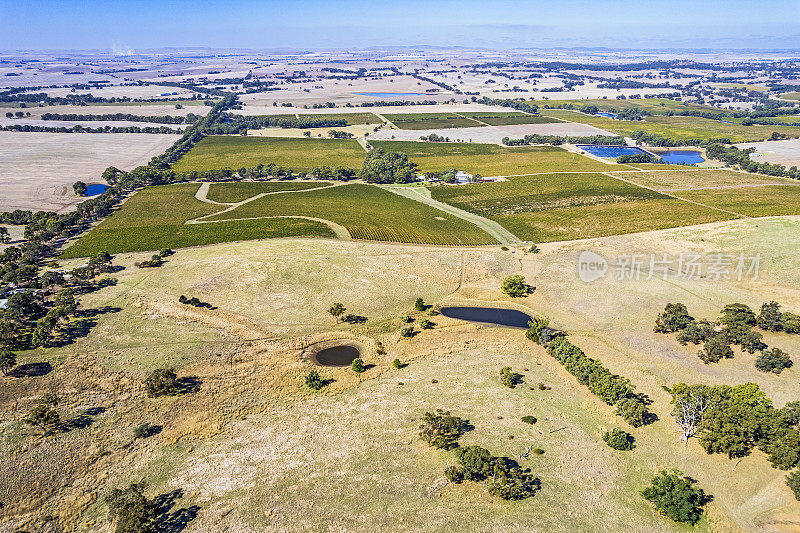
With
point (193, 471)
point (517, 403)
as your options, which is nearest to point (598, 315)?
point (517, 403)

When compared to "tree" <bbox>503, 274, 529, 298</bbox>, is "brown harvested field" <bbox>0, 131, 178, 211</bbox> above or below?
above

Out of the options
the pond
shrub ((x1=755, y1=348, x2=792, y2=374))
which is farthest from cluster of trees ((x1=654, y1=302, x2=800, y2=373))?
the pond

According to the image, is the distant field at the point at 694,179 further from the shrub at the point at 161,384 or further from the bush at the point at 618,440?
the shrub at the point at 161,384

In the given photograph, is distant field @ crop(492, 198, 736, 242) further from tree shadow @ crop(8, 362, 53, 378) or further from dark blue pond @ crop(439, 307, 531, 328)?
tree shadow @ crop(8, 362, 53, 378)

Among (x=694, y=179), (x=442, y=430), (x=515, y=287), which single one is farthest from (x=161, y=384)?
(x=694, y=179)

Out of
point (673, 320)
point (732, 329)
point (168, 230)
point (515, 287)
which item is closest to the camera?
point (732, 329)

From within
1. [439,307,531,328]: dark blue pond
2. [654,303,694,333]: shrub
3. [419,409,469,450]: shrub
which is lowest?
[419,409,469,450]: shrub

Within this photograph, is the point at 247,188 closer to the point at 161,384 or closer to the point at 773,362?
the point at 161,384
